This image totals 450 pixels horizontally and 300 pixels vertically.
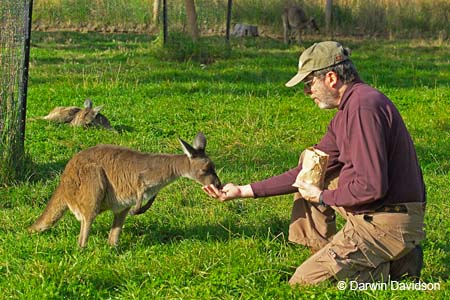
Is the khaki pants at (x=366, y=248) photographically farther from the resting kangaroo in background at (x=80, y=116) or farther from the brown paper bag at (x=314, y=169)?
the resting kangaroo in background at (x=80, y=116)

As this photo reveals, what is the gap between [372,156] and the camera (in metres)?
4.36

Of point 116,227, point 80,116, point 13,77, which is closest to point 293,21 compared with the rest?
point 80,116

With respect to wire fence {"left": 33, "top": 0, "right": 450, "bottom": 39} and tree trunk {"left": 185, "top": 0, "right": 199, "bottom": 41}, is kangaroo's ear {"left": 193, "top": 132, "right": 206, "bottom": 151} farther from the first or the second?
wire fence {"left": 33, "top": 0, "right": 450, "bottom": 39}

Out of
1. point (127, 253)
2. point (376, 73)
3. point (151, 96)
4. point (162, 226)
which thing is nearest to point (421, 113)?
point (376, 73)

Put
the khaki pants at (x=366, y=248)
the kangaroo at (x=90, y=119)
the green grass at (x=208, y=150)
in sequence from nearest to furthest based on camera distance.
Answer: the khaki pants at (x=366, y=248) → the green grass at (x=208, y=150) → the kangaroo at (x=90, y=119)

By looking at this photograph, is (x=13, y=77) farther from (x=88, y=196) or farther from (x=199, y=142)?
(x=199, y=142)

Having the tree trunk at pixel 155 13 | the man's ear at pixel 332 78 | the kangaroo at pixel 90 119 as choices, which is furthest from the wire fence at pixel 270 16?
the man's ear at pixel 332 78

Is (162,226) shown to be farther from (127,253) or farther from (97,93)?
(97,93)

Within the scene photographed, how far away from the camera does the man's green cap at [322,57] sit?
458cm

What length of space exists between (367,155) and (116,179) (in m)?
1.95

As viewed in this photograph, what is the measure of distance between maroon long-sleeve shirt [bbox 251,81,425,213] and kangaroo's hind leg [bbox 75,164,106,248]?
1696mm

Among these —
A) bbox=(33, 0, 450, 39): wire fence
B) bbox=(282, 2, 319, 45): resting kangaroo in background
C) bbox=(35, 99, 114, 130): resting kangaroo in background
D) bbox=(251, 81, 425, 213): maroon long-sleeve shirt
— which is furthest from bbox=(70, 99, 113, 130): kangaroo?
bbox=(33, 0, 450, 39): wire fence

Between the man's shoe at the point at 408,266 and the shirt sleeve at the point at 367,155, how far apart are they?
593 mm

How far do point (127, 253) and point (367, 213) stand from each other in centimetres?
173
